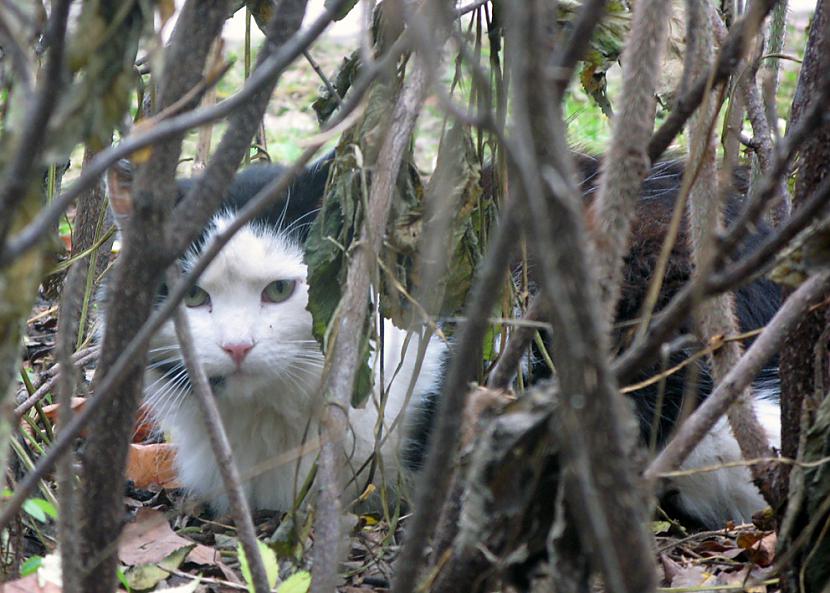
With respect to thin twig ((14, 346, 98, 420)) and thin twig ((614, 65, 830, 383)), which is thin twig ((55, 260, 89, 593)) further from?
thin twig ((14, 346, 98, 420))

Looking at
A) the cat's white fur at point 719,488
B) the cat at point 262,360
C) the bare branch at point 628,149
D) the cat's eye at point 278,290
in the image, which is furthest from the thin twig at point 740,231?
the cat's eye at point 278,290

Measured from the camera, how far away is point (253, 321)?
246 centimetres

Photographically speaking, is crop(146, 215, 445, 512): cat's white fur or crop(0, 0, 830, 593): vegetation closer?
crop(0, 0, 830, 593): vegetation

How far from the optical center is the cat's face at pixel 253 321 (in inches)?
95.2

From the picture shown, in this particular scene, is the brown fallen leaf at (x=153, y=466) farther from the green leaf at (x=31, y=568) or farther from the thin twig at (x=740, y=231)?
the thin twig at (x=740, y=231)

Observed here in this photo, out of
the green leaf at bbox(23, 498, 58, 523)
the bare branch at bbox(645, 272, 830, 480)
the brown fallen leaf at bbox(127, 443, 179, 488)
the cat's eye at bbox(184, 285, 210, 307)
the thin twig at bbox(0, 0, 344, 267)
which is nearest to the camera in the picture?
the thin twig at bbox(0, 0, 344, 267)

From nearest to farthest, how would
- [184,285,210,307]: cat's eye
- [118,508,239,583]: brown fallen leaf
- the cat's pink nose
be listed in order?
[118,508,239,583]: brown fallen leaf, the cat's pink nose, [184,285,210,307]: cat's eye

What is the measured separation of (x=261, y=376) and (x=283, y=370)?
0.18 ft

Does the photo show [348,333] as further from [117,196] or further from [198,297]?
[198,297]

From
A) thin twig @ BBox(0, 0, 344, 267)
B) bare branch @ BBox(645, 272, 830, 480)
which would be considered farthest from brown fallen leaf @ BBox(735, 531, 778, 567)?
thin twig @ BBox(0, 0, 344, 267)

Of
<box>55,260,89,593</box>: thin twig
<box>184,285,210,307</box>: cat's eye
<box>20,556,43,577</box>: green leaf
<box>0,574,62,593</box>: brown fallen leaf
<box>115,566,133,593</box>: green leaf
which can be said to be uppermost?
<box>184,285,210,307</box>: cat's eye

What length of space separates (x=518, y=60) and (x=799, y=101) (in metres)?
1.12

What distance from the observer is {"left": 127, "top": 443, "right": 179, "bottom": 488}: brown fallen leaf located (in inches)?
115

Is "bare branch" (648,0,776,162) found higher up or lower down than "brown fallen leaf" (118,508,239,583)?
higher up
